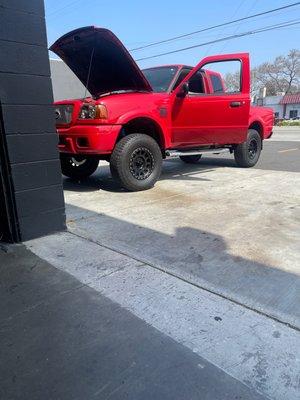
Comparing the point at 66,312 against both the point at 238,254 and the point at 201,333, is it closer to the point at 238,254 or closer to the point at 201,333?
the point at 201,333

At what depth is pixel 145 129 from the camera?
20.2 feet

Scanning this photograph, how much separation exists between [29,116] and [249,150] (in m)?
5.77

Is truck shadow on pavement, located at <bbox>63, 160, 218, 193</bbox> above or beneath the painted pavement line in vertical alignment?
beneath

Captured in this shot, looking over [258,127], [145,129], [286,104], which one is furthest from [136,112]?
[286,104]

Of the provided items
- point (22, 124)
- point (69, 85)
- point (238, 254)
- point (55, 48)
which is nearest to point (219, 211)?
point (238, 254)

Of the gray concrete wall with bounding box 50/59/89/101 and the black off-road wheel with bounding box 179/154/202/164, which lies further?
the gray concrete wall with bounding box 50/59/89/101

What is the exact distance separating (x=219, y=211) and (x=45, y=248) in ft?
7.20

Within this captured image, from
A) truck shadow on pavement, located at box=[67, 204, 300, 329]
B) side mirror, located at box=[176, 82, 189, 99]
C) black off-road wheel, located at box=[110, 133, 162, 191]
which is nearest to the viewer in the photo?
truck shadow on pavement, located at box=[67, 204, 300, 329]

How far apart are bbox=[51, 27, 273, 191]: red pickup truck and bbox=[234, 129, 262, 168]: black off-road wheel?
556mm

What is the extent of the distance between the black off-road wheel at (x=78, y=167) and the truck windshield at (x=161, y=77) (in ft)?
5.64

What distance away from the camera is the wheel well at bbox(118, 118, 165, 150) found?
19.3ft

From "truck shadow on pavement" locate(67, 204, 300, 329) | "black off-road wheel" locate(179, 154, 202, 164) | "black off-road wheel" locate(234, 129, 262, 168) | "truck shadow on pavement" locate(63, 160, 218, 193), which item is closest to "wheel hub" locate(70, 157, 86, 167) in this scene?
"truck shadow on pavement" locate(63, 160, 218, 193)

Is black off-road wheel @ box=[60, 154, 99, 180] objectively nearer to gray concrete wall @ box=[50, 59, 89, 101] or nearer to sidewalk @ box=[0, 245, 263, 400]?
sidewalk @ box=[0, 245, 263, 400]

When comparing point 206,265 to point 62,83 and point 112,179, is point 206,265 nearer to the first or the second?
point 112,179
